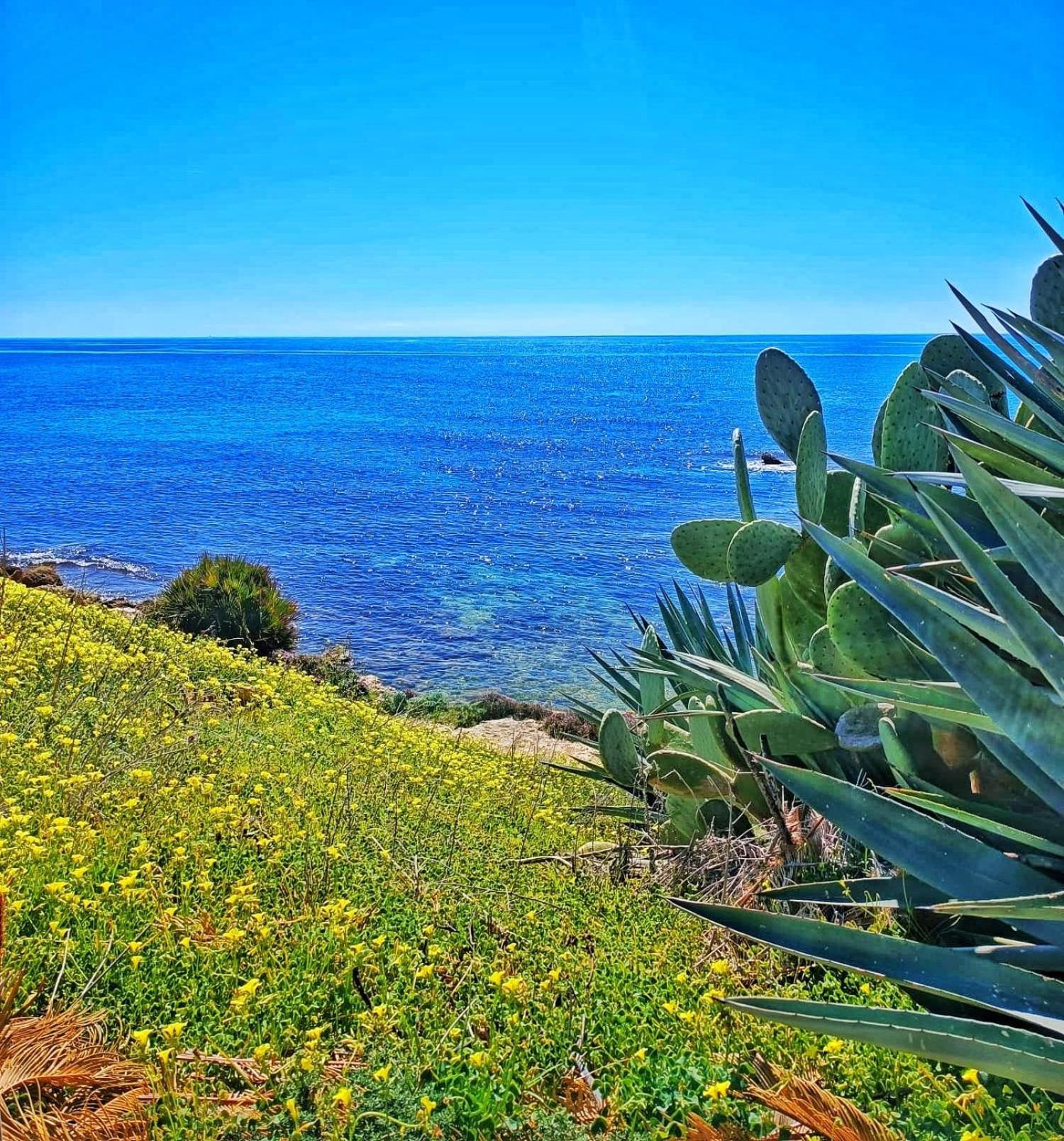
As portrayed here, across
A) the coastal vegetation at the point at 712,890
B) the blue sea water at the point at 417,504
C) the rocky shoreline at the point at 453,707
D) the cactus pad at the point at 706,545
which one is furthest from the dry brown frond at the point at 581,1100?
the blue sea water at the point at 417,504

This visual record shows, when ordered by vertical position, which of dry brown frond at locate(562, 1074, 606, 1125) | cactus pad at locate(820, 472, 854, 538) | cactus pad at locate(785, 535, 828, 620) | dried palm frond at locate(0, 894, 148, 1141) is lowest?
dry brown frond at locate(562, 1074, 606, 1125)

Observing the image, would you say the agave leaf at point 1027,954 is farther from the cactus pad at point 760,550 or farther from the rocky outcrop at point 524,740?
the rocky outcrop at point 524,740

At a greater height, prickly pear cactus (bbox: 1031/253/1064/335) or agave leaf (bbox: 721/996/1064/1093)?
prickly pear cactus (bbox: 1031/253/1064/335)

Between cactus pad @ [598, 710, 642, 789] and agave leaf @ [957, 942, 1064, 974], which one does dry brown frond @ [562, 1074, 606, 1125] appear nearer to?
agave leaf @ [957, 942, 1064, 974]

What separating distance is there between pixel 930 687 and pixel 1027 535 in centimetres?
54

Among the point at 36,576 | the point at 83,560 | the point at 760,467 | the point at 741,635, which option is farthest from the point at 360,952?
the point at 760,467

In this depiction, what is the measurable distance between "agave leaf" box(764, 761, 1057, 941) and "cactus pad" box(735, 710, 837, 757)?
1.36m

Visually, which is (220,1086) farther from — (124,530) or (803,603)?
(124,530)

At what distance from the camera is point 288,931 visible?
3430mm

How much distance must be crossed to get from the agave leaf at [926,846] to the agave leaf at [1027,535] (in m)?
0.50

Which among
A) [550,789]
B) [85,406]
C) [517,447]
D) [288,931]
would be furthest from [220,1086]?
[85,406]

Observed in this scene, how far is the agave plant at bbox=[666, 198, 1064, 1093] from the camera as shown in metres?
1.67

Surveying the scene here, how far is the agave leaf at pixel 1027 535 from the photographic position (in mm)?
1795

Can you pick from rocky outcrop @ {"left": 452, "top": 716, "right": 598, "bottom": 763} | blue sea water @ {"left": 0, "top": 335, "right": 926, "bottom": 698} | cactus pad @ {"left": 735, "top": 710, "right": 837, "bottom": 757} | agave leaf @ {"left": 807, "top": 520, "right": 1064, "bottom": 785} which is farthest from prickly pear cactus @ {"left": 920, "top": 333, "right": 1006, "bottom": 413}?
blue sea water @ {"left": 0, "top": 335, "right": 926, "bottom": 698}
